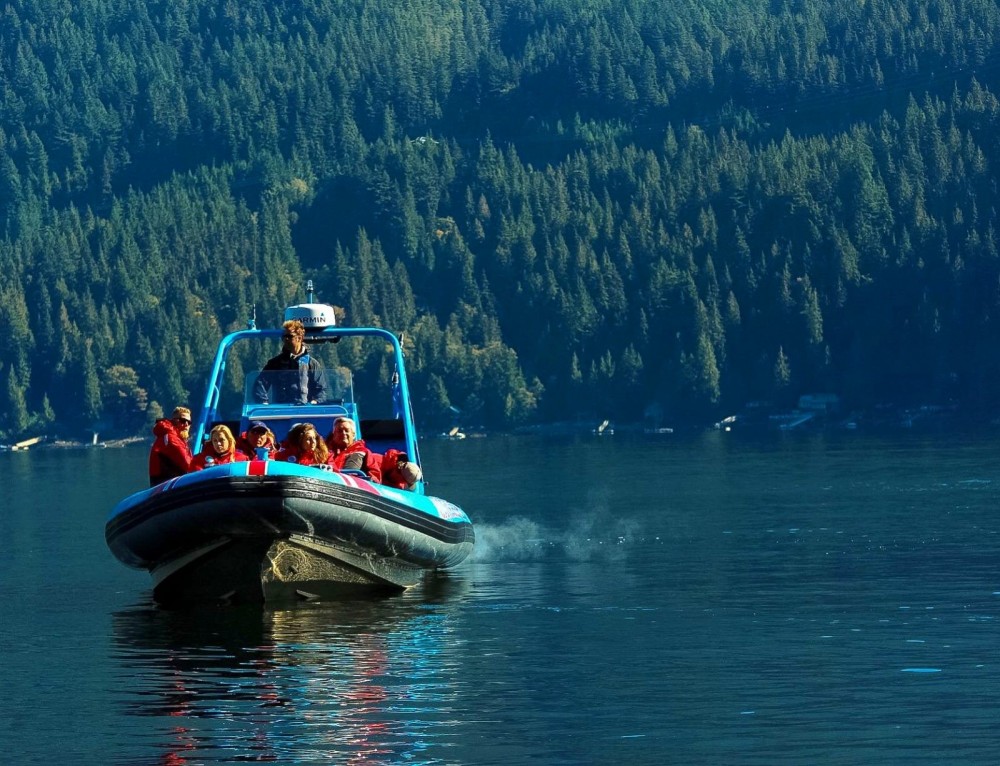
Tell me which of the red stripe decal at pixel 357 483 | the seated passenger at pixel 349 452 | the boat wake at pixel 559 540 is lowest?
the boat wake at pixel 559 540

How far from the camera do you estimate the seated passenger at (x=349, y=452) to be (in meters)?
28.5

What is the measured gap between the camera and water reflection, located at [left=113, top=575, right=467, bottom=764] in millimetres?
19031

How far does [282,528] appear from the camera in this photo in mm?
26672

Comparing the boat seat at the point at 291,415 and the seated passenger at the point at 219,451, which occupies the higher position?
the boat seat at the point at 291,415

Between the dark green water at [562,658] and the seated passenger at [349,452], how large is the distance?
183 centimetres

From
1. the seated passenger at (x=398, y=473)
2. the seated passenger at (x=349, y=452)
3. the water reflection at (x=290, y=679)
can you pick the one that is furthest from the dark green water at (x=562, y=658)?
the seated passenger at (x=349, y=452)

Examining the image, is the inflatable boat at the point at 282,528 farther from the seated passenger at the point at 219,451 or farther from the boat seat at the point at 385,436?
the boat seat at the point at 385,436

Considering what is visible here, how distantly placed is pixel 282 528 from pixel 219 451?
1395 mm

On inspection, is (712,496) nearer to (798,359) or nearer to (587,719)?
(587,719)

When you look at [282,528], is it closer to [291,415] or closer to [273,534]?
[273,534]

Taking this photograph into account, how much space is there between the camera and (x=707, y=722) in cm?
1964

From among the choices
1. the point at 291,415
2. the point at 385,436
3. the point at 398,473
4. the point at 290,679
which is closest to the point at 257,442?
the point at 398,473

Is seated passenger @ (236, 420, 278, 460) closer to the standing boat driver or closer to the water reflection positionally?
the standing boat driver

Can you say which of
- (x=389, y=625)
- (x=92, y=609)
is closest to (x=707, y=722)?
(x=389, y=625)
